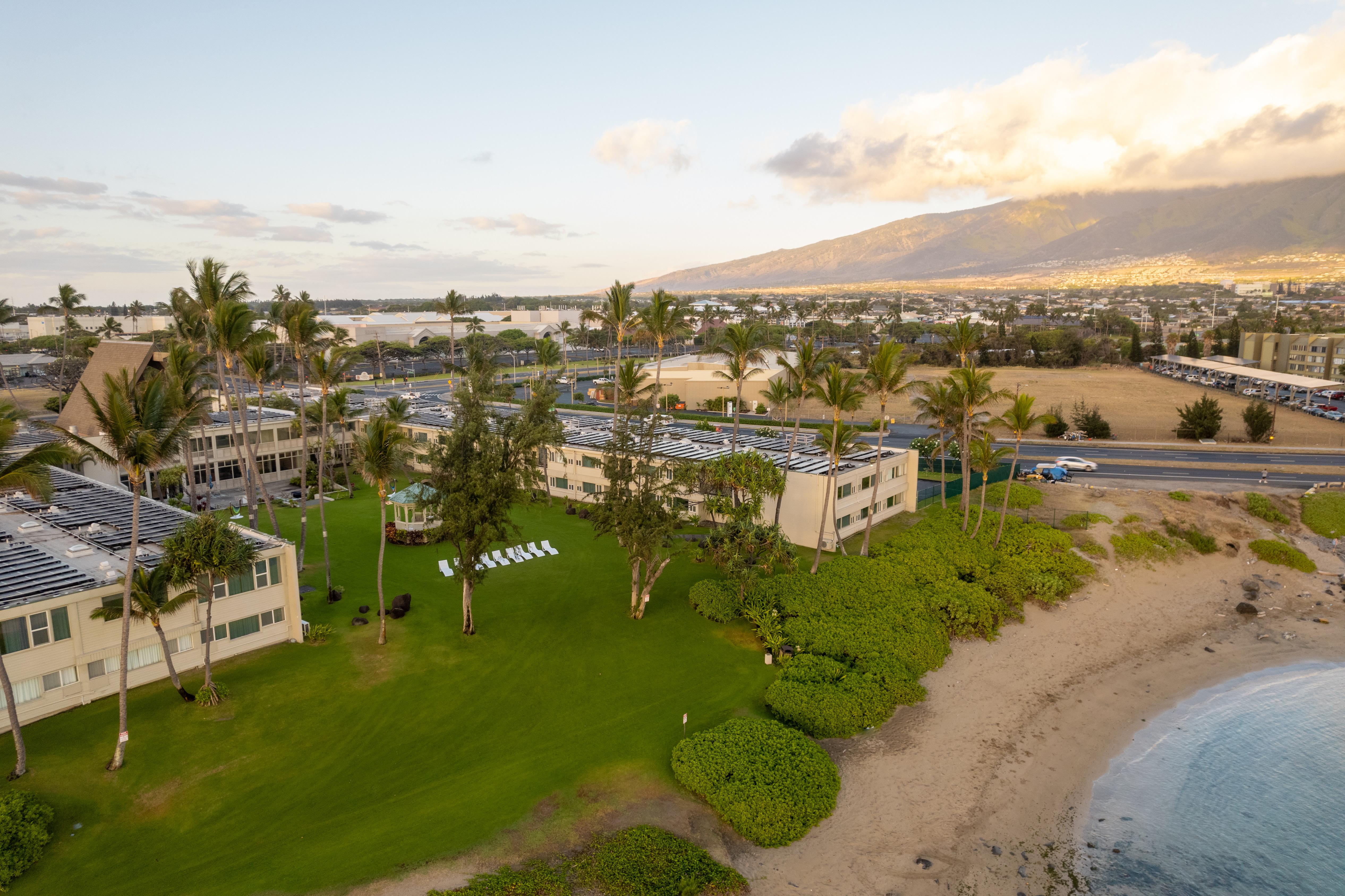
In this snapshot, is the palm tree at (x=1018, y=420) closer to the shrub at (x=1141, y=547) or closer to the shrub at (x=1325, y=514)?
the shrub at (x=1141, y=547)

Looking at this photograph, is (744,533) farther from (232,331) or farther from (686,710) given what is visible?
(232,331)

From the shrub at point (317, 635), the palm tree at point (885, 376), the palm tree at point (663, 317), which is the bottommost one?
the shrub at point (317, 635)

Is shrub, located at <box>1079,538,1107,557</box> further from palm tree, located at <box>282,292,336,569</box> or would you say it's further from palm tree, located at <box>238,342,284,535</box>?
palm tree, located at <box>238,342,284,535</box>

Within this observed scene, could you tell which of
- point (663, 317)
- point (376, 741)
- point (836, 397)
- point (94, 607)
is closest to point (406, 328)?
point (663, 317)

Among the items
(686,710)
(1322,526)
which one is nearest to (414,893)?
(686,710)

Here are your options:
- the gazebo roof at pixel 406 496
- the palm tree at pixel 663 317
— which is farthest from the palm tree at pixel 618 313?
the gazebo roof at pixel 406 496

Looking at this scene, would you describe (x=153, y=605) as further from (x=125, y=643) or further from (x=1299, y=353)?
(x=1299, y=353)
